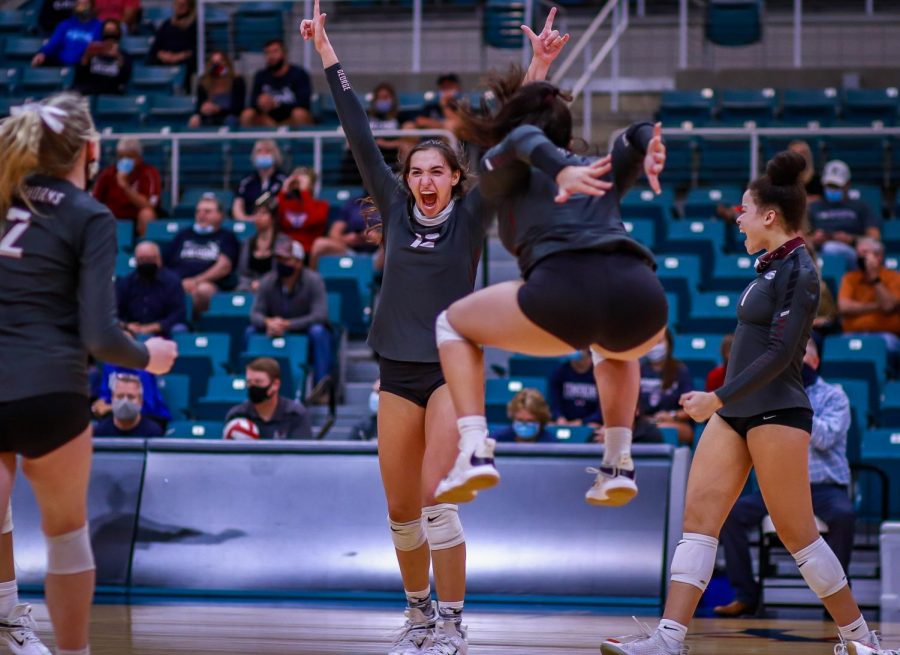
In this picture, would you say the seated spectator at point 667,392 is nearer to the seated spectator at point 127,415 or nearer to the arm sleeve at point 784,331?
the seated spectator at point 127,415

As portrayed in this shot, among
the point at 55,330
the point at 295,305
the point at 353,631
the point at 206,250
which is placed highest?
the point at 55,330

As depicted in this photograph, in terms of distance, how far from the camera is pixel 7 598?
5105 millimetres

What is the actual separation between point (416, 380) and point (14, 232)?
169 centimetres

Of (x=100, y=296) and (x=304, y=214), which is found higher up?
(x=100, y=296)

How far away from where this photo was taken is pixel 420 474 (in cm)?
516

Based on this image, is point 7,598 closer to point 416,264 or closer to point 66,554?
point 66,554

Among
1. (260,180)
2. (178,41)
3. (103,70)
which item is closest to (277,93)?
(260,180)

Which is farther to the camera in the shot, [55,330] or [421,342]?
[421,342]

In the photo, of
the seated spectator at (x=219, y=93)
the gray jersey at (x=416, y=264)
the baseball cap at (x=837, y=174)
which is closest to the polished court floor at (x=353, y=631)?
the gray jersey at (x=416, y=264)

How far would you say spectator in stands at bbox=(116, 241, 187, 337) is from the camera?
10.7 metres

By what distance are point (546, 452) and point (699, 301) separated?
127 inches

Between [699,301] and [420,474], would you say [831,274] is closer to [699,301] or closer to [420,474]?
[699,301]

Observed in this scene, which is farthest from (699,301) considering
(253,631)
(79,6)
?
(79,6)

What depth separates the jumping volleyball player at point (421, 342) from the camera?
4977 millimetres
